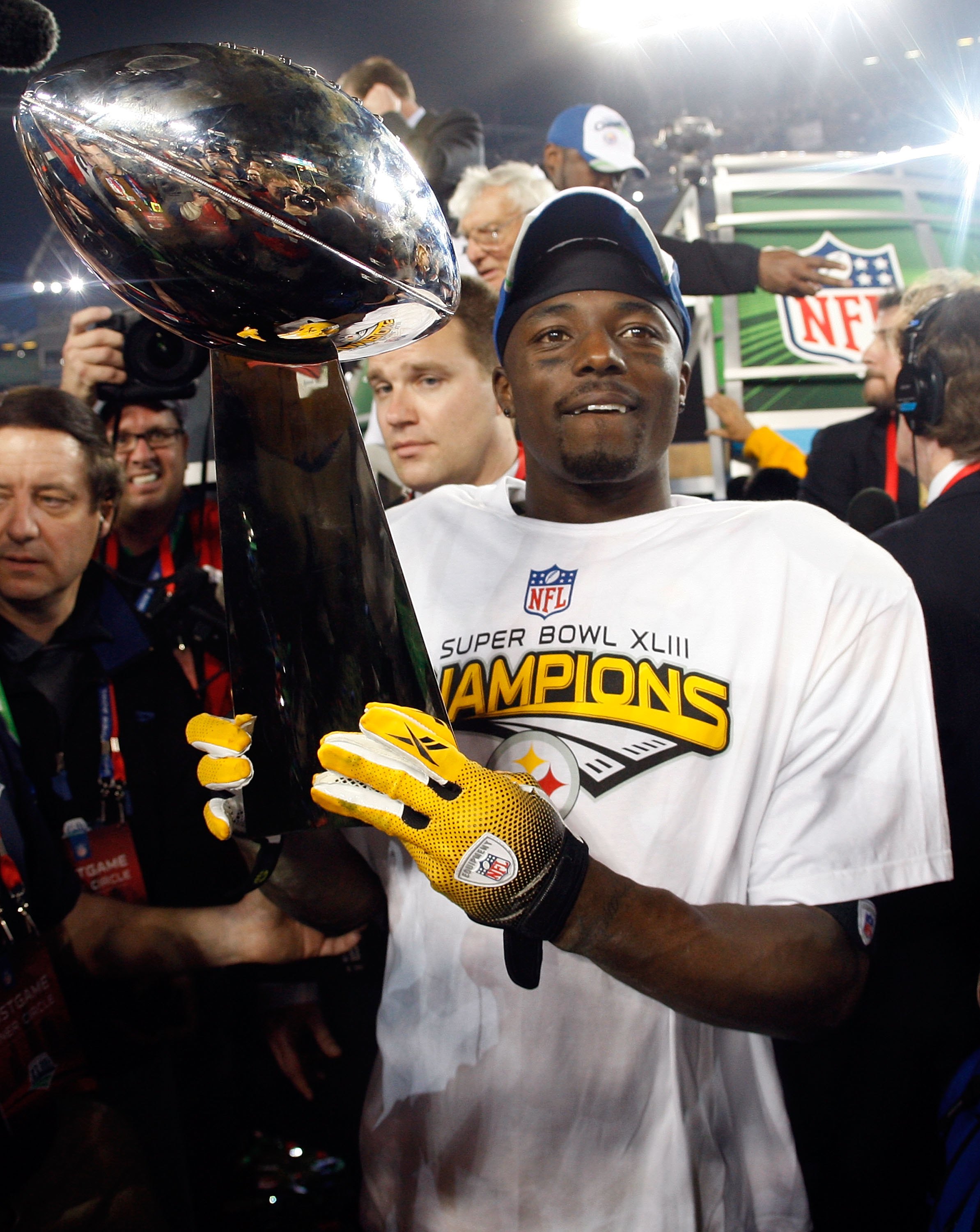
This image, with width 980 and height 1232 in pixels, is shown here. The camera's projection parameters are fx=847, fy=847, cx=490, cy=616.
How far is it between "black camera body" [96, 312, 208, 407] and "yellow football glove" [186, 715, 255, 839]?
3.61 feet

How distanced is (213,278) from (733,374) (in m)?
1.88

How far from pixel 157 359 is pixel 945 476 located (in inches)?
58.9

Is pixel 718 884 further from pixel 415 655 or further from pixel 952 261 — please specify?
pixel 952 261

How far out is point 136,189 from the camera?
0.56 m

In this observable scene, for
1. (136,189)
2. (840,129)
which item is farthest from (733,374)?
(840,129)

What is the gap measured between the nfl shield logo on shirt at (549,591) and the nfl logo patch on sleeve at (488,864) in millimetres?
403

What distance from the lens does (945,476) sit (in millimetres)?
1534

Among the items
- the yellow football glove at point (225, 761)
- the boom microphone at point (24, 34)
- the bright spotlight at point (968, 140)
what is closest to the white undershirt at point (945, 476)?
the bright spotlight at point (968, 140)

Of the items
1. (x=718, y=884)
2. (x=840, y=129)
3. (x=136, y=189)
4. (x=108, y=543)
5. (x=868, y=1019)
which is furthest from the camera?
(x=840, y=129)

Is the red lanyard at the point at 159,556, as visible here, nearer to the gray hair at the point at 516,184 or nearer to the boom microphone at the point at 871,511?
the gray hair at the point at 516,184

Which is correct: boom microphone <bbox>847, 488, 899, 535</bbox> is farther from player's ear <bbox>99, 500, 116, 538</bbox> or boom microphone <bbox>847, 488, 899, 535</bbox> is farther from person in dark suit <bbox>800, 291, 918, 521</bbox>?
player's ear <bbox>99, 500, 116, 538</bbox>

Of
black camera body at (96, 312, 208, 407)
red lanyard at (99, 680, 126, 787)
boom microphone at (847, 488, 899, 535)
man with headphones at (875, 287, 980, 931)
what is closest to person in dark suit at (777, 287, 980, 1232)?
man with headphones at (875, 287, 980, 931)

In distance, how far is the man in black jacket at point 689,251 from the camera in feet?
4.83

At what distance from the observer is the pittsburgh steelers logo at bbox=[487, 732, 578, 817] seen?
0.91 m
